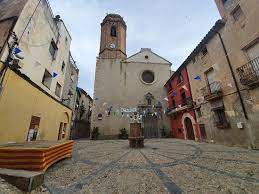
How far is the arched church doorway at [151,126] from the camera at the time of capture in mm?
16094

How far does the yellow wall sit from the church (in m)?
8.43

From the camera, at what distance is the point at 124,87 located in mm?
17500

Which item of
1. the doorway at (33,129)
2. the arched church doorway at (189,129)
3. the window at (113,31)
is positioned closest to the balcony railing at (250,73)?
the arched church doorway at (189,129)

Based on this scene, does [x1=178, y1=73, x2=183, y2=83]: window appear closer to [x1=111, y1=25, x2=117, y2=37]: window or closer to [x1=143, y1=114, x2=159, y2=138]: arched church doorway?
[x1=143, y1=114, x2=159, y2=138]: arched church doorway

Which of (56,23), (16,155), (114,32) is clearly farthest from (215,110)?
(114,32)

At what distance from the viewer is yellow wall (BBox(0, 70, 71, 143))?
15.8 feet

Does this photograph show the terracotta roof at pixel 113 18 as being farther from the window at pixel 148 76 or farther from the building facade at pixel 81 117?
the building facade at pixel 81 117

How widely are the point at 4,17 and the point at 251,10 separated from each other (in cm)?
1307

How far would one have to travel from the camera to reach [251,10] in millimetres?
6793

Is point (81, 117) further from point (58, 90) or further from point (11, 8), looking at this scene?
point (11, 8)

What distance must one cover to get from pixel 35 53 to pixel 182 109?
44.0ft

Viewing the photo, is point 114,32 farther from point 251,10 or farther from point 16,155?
point 16,155

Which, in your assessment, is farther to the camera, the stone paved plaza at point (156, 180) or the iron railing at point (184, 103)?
the iron railing at point (184, 103)

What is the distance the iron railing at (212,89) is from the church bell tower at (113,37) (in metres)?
13.1
